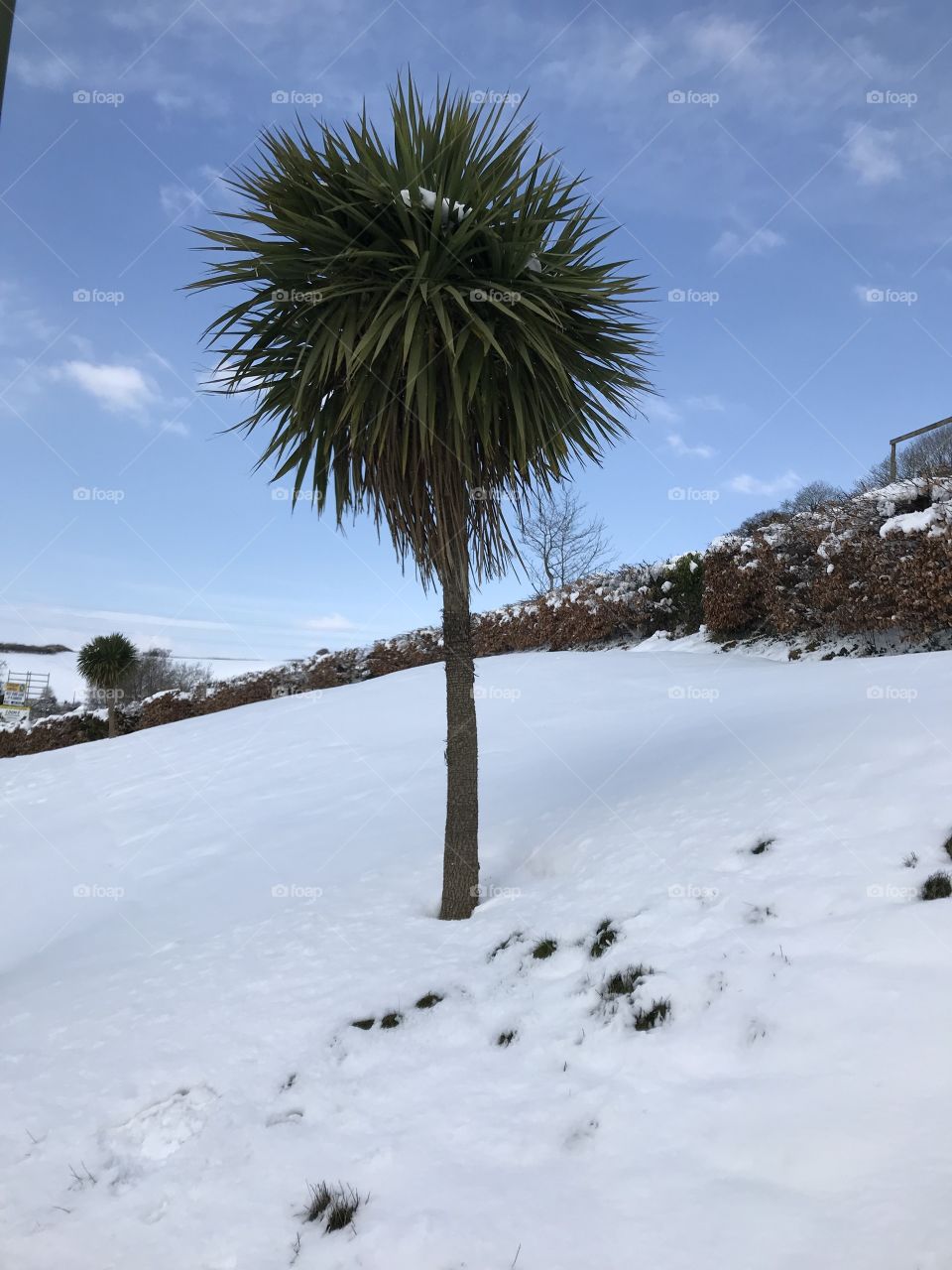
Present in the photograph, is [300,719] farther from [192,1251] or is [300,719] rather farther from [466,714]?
[192,1251]

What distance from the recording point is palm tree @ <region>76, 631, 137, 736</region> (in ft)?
72.8

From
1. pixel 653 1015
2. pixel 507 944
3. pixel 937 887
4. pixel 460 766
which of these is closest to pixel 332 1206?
pixel 653 1015

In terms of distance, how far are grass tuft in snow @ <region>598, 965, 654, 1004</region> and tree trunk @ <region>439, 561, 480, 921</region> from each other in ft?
5.31

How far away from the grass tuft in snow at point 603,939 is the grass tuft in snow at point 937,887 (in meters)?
1.58

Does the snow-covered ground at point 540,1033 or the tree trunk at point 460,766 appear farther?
the tree trunk at point 460,766

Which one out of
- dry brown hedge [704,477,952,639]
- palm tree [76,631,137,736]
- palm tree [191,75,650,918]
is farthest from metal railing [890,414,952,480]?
palm tree [76,631,137,736]

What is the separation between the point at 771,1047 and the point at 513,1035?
127cm

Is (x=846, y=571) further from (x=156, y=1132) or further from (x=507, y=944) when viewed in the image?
(x=156, y=1132)

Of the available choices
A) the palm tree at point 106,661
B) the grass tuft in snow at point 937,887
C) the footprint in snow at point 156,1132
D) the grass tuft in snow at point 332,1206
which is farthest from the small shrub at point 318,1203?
the palm tree at point 106,661

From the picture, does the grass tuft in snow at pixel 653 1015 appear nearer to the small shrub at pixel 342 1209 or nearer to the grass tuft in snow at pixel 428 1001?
the grass tuft in snow at pixel 428 1001

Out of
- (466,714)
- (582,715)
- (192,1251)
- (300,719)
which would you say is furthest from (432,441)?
(300,719)

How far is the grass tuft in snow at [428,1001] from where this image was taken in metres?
4.33

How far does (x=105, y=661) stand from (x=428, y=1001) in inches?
814

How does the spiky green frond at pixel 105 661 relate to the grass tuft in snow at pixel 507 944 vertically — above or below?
above
